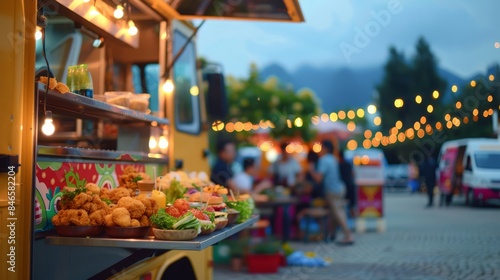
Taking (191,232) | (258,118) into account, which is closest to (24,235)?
(191,232)

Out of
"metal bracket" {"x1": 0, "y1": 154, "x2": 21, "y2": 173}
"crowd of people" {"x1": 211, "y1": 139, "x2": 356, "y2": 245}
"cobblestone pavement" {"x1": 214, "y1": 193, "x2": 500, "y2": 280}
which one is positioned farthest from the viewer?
"crowd of people" {"x1": 211, "y1": 139, "x2": 356, "y2": 245}

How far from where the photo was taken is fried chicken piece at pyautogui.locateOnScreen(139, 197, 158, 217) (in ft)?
12.8

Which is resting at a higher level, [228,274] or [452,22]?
[452,22]

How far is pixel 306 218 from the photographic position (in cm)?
A: 1415

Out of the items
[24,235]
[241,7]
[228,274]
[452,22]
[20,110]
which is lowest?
[228,274]

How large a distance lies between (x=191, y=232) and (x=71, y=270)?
727 millimetres

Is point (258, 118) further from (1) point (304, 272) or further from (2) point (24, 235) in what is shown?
(2) point (24, 235)

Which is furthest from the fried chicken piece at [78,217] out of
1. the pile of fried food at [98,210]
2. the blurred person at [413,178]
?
the blurred person at [413,178]

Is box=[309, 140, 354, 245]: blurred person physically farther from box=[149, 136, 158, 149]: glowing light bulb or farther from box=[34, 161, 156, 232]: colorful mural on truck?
box=[34, 161, 156, 232]: colorful mural on truck

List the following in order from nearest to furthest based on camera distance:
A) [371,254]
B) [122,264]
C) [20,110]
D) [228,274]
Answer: [20,110] → [122,264] → [228,274] → [371,254]

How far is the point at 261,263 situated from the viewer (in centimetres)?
1012

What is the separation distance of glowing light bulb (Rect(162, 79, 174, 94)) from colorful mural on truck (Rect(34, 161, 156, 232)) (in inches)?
58.9

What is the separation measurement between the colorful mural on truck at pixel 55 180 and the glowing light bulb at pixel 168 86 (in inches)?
58.9

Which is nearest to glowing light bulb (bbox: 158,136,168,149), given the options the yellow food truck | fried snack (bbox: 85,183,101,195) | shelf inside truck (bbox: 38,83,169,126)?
the yellow food truck
